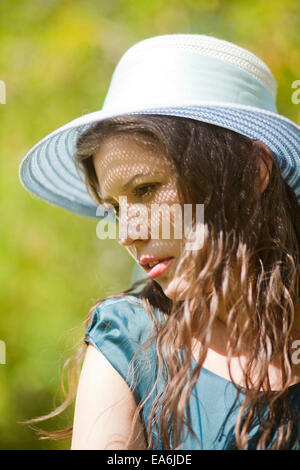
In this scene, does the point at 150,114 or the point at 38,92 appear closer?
the point at 150,114

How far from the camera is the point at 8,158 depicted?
2307mm

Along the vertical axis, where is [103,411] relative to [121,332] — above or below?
below

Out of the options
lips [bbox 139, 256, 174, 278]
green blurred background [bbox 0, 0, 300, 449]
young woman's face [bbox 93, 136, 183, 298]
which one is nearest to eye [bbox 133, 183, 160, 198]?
young woman's face [bbox 93, 136, 183, 298]

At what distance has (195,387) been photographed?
1273 mm

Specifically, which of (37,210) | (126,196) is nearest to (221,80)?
(126,196)

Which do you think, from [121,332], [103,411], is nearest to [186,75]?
[121,332]

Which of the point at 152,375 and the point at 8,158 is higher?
the point at 8,158

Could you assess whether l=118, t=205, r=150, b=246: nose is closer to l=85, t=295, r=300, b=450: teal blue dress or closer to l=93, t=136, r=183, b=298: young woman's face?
l=93, t=136, r=183, b=298: young woman's face

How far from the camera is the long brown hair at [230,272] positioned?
1.21 m

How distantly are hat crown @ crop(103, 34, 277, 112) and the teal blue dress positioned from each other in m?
0.52

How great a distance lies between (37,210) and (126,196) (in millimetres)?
1139

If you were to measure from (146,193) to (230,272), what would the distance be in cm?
26

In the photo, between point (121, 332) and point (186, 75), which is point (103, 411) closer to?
point (121, 332)
